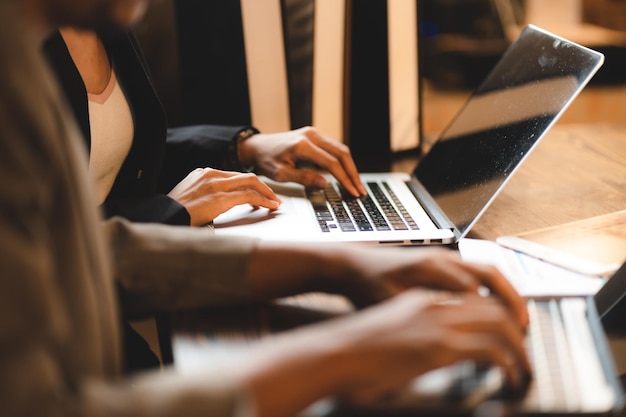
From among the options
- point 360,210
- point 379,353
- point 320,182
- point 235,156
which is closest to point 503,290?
point 379,353

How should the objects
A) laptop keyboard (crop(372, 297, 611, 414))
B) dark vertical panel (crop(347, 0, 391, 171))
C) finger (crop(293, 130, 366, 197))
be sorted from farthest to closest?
dark vertical panel (crop(347, 0, 391, 171))
finger (crop(293, 130, 366, 197))
laptop keyboard (crop(372, 297, 611, 414))

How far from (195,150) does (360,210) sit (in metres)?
0.41

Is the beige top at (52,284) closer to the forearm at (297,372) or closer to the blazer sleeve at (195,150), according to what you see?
the forearm at (297,372)

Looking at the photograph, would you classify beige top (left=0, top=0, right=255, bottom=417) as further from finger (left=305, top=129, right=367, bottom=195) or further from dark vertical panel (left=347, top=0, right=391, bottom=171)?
dark vertical panel (left=347, top=0, right=391, bottom=171)

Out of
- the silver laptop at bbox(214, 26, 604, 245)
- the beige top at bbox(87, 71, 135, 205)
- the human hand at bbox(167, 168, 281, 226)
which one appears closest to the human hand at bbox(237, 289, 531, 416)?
the silver laptop at bbox(214, 26, 604, 245)

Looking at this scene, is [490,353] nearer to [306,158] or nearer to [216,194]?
[216,194]

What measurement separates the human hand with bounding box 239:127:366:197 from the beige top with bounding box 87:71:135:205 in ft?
0.81

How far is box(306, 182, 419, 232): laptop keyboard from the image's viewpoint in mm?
1036

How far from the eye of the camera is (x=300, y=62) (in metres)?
1.61

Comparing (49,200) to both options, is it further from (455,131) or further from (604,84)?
(604,84)

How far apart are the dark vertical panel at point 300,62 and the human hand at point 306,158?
0.97ft

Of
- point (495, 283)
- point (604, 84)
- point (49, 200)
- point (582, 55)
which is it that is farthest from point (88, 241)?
point (604, 84)

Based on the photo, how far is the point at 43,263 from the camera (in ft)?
1.52

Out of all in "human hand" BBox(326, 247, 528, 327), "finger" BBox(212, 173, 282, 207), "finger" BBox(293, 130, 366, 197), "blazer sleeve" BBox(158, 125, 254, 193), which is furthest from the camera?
"blazer sleeve" BBox(158, 125, 254, 193)
